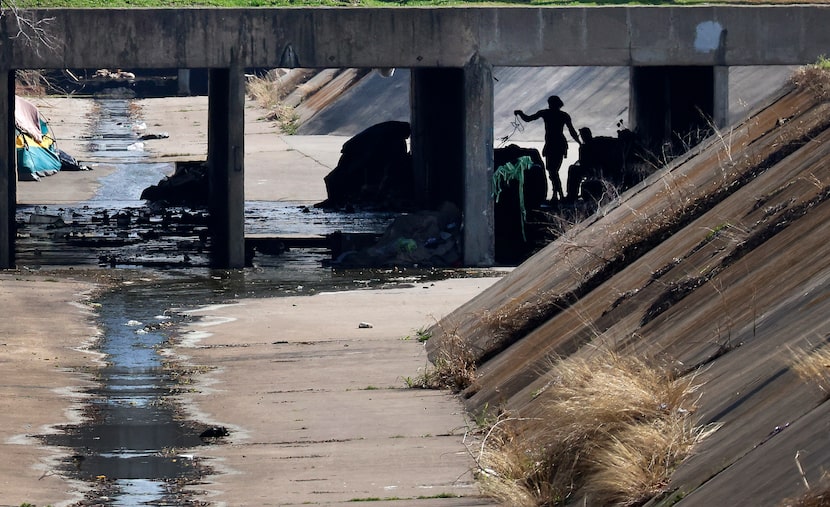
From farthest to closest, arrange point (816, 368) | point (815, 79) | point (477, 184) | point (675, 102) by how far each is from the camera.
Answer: point (675, 102) → point (477, 184) → point (815, 79) → point (816, 368)

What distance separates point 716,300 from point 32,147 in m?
30.5

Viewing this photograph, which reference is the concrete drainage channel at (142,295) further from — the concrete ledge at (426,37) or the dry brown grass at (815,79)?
the dry brown grass at (815,79)

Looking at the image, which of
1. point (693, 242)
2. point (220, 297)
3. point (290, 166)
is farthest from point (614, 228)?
point (290, 166)

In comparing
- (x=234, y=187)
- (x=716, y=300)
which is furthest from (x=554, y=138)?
(x=716, y=300)

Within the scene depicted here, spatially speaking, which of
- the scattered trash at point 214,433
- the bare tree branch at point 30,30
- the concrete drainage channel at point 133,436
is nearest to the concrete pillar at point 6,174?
the bare tree branch at point 30,30

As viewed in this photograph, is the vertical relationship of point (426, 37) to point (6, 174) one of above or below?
above

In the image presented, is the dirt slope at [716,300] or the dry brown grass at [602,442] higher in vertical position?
the dirt slope at [716,300]

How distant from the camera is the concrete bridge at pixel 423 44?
69.5 feet

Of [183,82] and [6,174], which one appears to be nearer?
[6,174]

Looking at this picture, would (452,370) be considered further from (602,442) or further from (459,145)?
(459,145)

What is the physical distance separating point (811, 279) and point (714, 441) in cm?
171

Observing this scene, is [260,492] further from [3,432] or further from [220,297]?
[220,297]

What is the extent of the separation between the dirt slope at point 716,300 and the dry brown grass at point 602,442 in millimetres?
168

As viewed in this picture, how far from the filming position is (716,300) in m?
9.04
